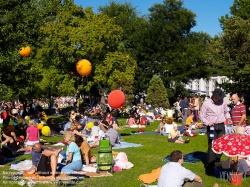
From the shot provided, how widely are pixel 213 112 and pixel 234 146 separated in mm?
1608

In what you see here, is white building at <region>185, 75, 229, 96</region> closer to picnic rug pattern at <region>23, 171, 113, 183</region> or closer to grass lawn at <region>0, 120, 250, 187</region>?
grass lawn at <region>0, 120, 250, 187</region>

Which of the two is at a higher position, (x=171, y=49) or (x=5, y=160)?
(x=171, y=49)

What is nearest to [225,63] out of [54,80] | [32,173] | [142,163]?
[54,80]

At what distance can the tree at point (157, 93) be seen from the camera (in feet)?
152

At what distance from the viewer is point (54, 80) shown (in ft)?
93.2

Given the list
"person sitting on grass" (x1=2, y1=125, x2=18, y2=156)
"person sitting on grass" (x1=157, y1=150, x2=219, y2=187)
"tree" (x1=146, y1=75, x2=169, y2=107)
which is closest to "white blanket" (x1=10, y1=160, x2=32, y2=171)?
"person sitting on grass" (x1=2, y1=125, x2=18, y2=156)

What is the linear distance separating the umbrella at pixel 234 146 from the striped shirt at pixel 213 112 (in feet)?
3.56

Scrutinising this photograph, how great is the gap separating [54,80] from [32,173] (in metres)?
18.6

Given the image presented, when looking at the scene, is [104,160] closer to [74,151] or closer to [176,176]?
[74,151]

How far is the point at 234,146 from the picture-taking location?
8.68 m

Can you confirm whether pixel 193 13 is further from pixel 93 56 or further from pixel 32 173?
pixel 32 173

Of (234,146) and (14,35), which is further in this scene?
(14,35)

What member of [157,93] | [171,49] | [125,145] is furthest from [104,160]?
[171,49]

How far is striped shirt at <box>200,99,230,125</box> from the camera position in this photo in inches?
399
